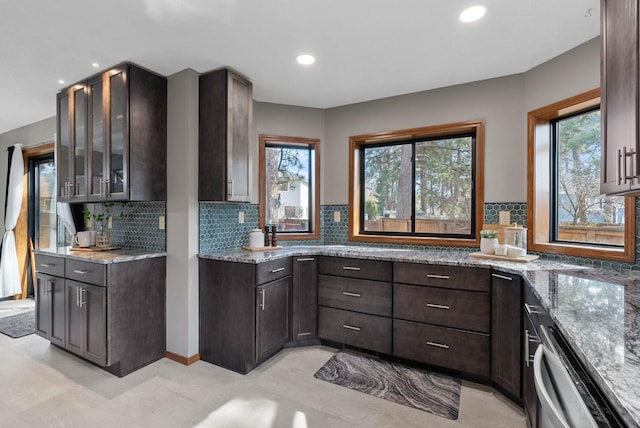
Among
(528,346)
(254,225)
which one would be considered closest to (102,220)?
(254,225)

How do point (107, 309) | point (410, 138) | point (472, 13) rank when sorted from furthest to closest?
point (410, 138), point (107, 309), point (472, 13)

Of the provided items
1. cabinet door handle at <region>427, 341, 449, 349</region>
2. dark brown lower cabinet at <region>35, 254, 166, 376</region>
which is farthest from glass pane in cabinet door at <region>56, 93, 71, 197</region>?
cabinet door handle at <region>427, 341, 449, 349</region>

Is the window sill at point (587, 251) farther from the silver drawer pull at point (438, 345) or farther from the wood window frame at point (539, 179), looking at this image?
the silver drawer pull at point (438, 345)

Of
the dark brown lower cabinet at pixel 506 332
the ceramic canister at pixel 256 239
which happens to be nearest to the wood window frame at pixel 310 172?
the ceramic canister at pixel 256 239

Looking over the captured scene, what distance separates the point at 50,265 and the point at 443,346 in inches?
135

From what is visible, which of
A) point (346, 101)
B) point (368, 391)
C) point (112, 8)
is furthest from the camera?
point (346, 101)

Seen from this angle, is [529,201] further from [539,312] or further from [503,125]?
[539,312]

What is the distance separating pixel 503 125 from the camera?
106 inches

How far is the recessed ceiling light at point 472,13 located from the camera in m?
1.80

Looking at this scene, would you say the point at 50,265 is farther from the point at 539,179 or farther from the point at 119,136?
the point at 539,179

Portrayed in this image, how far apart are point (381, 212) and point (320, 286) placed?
3.59ft

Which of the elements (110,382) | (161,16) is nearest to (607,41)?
(161,16)

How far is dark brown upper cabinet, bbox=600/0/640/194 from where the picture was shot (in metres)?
1.21

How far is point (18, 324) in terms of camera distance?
344cm
